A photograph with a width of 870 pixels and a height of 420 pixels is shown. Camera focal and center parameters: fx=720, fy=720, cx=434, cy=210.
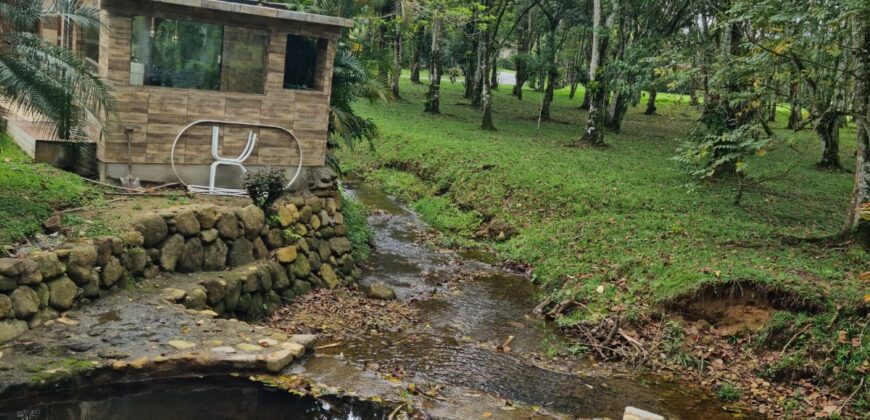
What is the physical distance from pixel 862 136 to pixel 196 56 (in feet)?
35.2

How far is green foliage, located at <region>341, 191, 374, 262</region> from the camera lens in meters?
14.0

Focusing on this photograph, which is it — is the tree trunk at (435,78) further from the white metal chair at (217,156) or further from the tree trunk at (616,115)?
the white metal chair at (217,156)

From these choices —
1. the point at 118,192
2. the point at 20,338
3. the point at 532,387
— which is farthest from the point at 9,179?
the point at 532,387

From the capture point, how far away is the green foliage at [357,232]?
13984 mm

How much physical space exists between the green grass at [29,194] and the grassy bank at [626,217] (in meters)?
7.44

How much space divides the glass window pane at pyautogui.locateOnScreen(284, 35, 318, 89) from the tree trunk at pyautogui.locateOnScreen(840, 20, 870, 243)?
8865 mm

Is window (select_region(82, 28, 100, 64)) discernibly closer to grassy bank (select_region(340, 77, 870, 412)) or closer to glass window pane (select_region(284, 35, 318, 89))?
glass window pane (select_region(284, 35, 318, 89))

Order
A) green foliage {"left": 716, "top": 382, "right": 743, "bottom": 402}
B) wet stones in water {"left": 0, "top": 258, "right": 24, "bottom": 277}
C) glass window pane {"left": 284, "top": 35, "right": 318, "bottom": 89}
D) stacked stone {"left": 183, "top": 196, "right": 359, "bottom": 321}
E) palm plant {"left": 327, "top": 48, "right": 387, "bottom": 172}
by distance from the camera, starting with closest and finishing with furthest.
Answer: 1. wet stones in water {"left": 0, "top": 258, "right": 24, "bottom": 277}
2. green foliage {"left": 716, "top": 382, "right": 743, "bottom": 402}
3. stacked stone {"left": 183, "top": 196, "right": 359, "bottom": 321}
4. glass window pane {"left": 284, "top": 35, "right": 318, "bottom": 89}
5. palm plant {"left": 327, "top": 48, "right": 387, "bottom": 172}

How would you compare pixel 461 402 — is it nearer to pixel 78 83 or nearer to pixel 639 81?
pixel 78 83

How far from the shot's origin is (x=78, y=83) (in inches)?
348

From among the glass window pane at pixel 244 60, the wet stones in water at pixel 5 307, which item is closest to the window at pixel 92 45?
the glass window pane at pixel 244 60

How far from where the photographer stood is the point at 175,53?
11398 mm

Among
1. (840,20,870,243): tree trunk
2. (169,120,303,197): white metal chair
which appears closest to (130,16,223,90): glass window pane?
(169,120,303,197): white metal chair

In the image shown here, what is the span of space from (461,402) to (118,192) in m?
6.43
